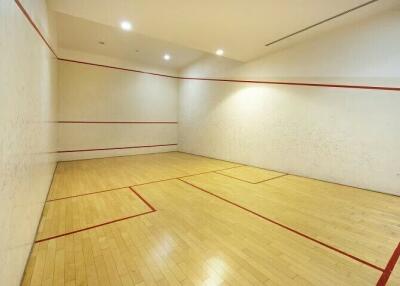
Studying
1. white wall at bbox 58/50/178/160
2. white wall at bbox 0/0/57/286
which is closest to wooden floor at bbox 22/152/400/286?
white wall at bbox 0/0/57/286

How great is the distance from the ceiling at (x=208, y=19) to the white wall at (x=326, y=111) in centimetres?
38

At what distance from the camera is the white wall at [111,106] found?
5.78 meters

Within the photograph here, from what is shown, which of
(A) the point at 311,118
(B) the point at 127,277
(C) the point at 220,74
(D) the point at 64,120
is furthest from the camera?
(C) the point at 220,74

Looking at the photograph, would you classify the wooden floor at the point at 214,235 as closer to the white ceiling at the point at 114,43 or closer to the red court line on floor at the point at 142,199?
the red court line on floor at the point at 142,199

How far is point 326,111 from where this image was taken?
13.6 ft

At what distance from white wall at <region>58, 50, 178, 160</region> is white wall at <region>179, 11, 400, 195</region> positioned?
249cm

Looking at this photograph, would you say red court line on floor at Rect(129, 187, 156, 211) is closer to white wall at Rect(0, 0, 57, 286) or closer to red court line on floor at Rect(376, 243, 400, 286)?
white wall at Rect(0, 0, 57, 286)

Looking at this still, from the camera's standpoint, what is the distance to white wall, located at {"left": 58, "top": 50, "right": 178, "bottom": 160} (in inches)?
228

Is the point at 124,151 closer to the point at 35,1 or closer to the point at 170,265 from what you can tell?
the point at 35,1

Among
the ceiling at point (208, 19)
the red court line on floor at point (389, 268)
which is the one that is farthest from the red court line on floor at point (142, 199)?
the ceiling at point (208, 19)

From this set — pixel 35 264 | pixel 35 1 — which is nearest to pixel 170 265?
pixel 35 264

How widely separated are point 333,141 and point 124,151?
598cm

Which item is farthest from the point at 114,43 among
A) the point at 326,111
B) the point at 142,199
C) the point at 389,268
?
the point at 389,268

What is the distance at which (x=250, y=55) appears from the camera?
17.2 feet
